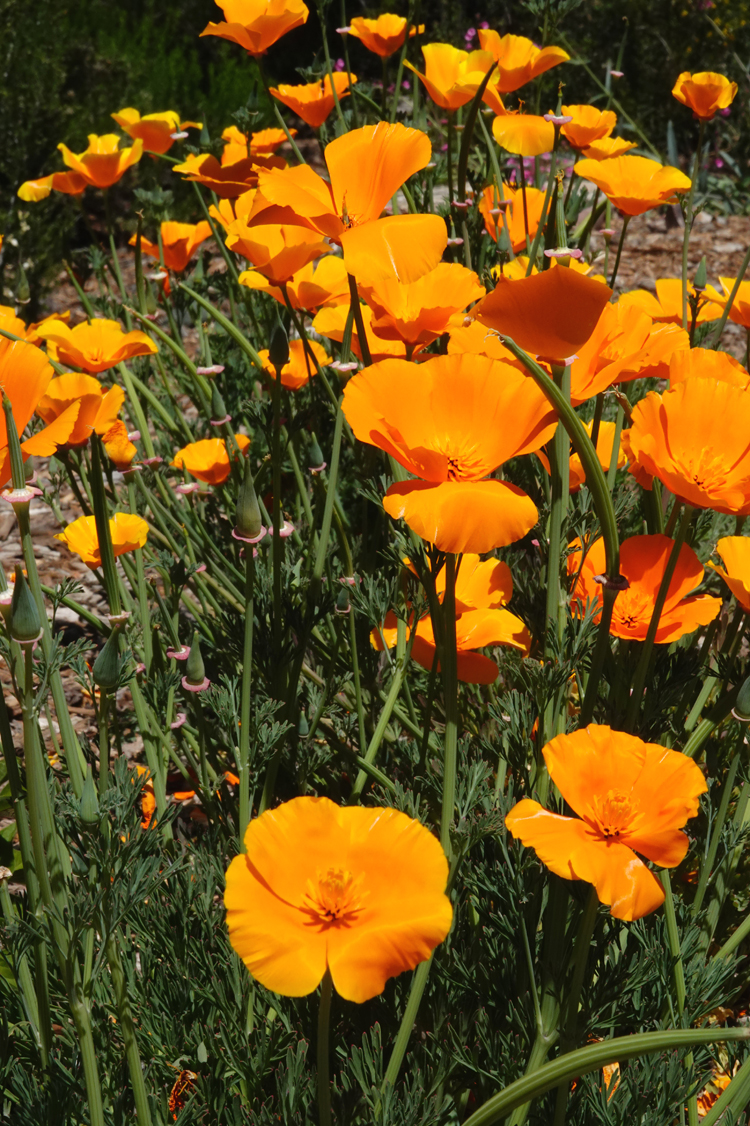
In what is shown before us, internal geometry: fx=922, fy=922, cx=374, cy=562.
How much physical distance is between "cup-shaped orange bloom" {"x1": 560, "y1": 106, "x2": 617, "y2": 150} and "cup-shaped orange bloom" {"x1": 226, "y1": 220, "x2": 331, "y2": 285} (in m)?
0.67

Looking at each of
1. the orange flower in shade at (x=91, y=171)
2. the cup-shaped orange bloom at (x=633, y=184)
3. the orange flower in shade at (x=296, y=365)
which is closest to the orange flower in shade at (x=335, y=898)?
the cup-shaped orange bloom at (x=633, y=184)

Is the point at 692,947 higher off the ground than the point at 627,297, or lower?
lower

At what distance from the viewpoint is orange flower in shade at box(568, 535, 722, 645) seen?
106cm

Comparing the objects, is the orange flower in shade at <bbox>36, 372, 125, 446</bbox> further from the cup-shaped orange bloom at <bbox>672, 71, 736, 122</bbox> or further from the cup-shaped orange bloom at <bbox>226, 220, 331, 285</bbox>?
the cup-shaped orange bloom at <bbox>672, 71, 736, 122</bbox>

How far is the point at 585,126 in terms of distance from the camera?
5.74ft

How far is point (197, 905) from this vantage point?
121 centimetres

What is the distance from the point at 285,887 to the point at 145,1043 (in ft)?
1.53

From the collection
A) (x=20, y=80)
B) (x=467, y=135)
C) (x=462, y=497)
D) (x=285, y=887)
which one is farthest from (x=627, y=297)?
(x=20, y=80)

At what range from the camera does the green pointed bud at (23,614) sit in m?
0.75

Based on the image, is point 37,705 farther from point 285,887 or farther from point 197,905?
point 197,905

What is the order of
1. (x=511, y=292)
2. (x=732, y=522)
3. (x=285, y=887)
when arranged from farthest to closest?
(x=732, y=522) → (x=511, y=292) → (x=285, y=887)

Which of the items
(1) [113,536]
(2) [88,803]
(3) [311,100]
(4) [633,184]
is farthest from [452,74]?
(2) [88,803]

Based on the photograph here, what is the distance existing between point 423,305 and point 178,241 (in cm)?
139

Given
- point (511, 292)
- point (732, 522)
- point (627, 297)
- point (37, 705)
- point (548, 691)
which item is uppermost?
point (511, 292)
